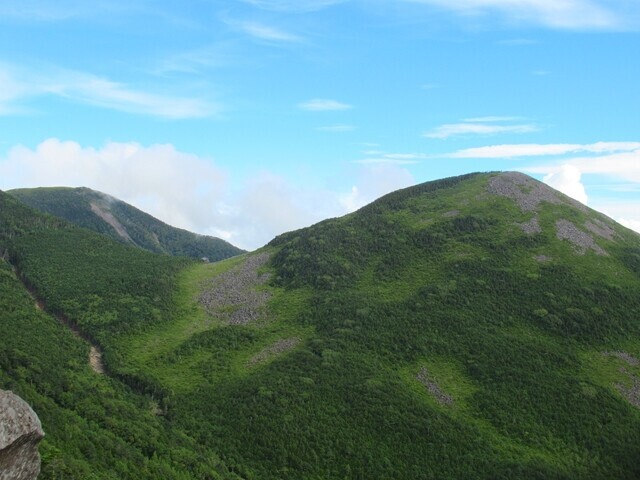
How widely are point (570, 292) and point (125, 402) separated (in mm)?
69118

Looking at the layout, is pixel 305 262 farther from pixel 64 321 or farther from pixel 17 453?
pixel 17 453

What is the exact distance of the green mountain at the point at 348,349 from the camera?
46281 millimetres

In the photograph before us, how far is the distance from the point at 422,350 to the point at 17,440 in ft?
171

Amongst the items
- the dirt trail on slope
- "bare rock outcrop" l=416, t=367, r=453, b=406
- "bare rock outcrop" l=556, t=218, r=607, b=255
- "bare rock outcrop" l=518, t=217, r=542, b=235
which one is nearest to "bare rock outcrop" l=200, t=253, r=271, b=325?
the dirt trail on slope

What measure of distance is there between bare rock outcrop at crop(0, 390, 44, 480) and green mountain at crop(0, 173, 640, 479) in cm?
406

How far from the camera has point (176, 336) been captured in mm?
73125

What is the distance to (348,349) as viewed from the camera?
65562 millimetres

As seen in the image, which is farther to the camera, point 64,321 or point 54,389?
point 64,321

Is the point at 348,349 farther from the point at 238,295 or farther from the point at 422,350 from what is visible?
the point at 238,295

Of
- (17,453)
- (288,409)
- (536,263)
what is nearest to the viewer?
(17,453)

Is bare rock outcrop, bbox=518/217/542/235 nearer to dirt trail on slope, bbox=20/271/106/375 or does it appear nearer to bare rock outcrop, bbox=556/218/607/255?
bare rock outcrop, bbox=556/218/607/255

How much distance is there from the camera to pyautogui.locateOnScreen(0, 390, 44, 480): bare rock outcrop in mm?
21984

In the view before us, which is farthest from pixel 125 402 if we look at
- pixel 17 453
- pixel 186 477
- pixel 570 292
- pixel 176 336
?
pixel 570 292

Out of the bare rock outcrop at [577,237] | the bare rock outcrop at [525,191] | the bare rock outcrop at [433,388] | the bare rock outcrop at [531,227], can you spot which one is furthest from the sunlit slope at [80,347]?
the bare rock outcrop at [525,191]
